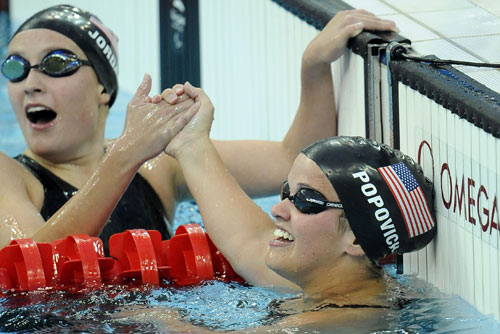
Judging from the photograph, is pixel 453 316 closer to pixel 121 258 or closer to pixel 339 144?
pixel 339 144

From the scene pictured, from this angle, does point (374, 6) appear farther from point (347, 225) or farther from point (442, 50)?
point (347, 225)

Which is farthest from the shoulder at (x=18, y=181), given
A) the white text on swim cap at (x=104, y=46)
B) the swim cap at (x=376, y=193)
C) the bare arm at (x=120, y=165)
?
the swim cap at (x=376, y=193)

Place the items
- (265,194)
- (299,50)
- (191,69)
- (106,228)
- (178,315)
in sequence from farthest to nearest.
Result: (191,69), (299,50), (265,194), (106,228), (178,315)

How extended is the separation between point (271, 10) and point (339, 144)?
191 cm

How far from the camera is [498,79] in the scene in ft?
7.72

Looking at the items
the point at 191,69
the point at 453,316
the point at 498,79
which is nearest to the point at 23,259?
the point at 453,316

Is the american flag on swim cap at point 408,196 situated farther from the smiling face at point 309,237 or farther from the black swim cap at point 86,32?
the black swim cap at point 86,32

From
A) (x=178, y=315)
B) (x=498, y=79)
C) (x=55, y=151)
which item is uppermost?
(x=498, y=79)

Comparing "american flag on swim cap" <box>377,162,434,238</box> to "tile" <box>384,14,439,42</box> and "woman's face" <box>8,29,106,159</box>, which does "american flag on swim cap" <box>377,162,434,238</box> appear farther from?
"woman's face" <box>8,29,106,159</box>

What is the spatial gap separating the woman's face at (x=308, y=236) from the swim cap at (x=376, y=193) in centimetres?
3

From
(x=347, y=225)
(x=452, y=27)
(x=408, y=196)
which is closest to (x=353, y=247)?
(x=347, y=225)

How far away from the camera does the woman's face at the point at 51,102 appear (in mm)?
3109

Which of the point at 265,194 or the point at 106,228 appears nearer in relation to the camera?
the point at 106,228

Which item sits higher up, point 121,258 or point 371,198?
point 371,198
